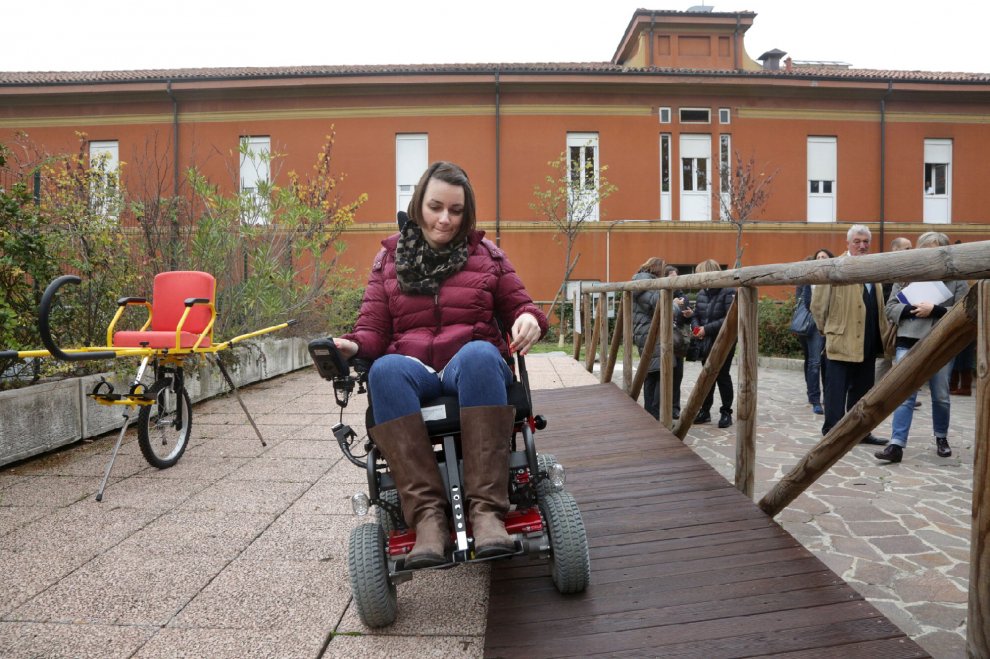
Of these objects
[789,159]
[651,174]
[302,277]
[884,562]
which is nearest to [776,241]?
[789,159]

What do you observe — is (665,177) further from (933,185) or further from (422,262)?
(422,262)

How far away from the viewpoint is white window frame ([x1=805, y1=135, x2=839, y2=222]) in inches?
689

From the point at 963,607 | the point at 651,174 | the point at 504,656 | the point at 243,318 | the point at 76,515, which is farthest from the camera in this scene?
the point at 651,174

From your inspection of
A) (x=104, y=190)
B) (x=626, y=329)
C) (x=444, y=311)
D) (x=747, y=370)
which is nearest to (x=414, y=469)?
(x=444, y=311)

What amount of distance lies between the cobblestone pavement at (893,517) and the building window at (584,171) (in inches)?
420

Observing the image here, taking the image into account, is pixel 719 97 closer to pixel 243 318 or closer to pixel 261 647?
pixel 243 318

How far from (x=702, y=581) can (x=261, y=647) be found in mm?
1395

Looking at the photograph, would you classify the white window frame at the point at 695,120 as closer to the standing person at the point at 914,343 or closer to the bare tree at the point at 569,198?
the bare tree at the point at 569,198

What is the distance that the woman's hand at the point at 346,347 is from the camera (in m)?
2.27

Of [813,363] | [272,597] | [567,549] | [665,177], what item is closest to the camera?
[567,549]

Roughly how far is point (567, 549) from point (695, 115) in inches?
681

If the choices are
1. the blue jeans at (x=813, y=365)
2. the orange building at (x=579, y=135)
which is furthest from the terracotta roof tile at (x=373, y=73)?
the blue jeans at (x=813, y=365)

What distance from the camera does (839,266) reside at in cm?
210

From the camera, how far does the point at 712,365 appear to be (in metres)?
3.31
